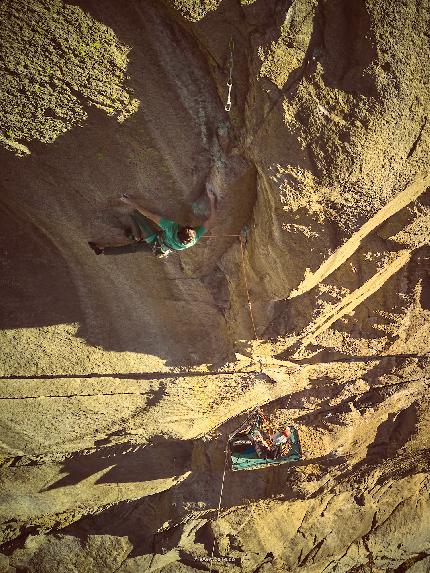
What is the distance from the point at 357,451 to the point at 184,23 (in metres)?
6.39

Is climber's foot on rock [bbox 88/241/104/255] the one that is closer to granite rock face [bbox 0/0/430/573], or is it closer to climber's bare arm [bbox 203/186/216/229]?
granite rock face [bbox 0/0/430/573]

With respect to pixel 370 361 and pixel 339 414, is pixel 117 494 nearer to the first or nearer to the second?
pixel 339 414

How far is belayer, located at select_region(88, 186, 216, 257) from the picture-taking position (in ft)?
11.7

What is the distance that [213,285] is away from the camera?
4785 millimetres

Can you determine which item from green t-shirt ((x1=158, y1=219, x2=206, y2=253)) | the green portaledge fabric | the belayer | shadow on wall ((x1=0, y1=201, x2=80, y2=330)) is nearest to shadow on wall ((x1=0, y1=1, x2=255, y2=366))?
shadow on wall ((x1=0, y1=201, x2=80, y2=330))

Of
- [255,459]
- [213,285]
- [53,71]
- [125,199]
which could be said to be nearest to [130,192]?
[125,199]

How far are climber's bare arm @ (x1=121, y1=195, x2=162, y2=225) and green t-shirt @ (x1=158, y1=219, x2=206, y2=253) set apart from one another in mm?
79

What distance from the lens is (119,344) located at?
4988mm

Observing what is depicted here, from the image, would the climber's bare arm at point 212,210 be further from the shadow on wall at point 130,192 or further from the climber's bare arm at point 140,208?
the climber's bare arm at point 140,208

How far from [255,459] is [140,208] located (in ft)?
11.2

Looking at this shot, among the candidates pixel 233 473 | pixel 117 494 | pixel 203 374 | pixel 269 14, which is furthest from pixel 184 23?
pixel 117 494

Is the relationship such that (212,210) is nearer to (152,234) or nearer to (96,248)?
(152,234)

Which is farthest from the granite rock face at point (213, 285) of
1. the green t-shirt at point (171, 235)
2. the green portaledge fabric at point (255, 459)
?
the green portaledge fabric at point (255, 459)

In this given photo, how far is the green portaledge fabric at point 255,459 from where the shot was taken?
5.11 meters
